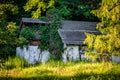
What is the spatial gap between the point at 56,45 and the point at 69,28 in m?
2.91

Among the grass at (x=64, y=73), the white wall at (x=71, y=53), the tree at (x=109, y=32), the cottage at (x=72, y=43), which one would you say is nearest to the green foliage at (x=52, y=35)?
the white wall at (x=71, y=53)

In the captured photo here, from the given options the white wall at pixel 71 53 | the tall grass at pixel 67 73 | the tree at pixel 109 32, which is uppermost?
the tree at pixel 109 32

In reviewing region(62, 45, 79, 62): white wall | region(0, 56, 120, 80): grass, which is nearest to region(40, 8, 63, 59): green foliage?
region(62, 45, 79, 62): white wall

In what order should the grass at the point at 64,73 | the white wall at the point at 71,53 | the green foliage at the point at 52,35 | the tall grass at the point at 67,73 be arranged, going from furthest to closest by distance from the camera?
the green foliage at the point at 52,35 < the white wall at the point at 71,53 < the tall grass at the point at 67,73 < the grass at the point at 64,73

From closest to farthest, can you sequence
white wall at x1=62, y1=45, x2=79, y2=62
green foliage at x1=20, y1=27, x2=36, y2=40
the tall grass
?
1. the tall grass
2. white wall at x1=62, y1=45, x2=79, y2=62
3. green foliage at x1=20, y1=27, x2=36, y2=40

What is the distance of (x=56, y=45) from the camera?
35562mm

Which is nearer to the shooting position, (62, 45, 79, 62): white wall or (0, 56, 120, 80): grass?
(0, 56, 120, 80): grass

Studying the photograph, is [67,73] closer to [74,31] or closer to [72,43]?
[72,43]

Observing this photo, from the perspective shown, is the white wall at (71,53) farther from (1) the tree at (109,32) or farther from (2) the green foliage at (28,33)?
(1) the tree at (109,32)

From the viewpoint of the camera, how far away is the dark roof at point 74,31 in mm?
33969

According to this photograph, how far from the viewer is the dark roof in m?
34.0

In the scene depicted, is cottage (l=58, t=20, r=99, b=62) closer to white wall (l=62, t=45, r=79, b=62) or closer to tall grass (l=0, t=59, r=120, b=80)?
white wall (l=62, t=45, r=79, b=62)

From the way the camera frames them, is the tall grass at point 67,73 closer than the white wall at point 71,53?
Yes

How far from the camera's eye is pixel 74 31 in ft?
119
